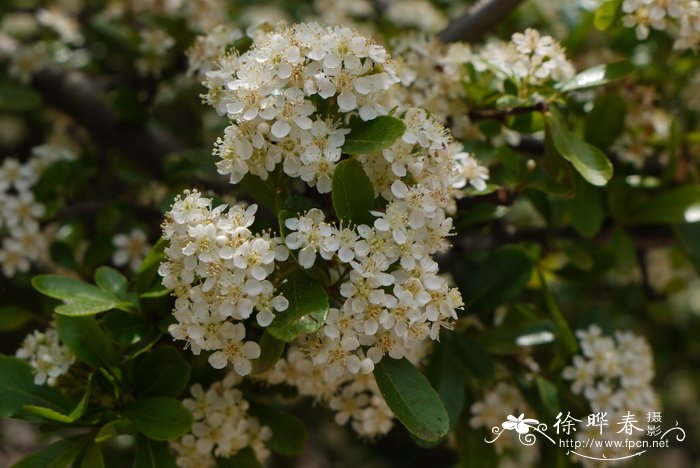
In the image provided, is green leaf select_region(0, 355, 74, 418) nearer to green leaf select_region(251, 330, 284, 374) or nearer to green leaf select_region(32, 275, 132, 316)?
green leaf select_region(32, 275, 132, 316)

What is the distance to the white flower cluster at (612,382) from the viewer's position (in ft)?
5.65

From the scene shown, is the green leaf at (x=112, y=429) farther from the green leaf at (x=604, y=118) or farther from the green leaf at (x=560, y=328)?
the green leaf at (x=604, y=118)

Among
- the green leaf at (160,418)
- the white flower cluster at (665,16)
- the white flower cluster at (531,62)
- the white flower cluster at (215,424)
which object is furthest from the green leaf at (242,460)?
the white flower cluster at (665,16)

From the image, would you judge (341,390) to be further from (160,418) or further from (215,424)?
(160,418)

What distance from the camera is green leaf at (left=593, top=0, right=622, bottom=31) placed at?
1.70 meters

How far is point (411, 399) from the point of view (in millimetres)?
1274

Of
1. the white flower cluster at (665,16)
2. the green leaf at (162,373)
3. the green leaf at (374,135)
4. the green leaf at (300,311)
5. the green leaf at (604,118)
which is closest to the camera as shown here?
the green leaf at (300,311)

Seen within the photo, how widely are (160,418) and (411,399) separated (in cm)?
44

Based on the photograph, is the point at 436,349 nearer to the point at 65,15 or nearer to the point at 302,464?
the point at 65,15

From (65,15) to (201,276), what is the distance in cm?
212

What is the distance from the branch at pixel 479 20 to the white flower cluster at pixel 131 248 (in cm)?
96

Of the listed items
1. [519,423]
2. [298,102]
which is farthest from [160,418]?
[519,423]

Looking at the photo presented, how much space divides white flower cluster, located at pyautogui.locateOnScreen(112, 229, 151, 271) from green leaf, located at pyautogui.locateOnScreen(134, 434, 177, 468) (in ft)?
2.44

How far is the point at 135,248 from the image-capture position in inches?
82.4
